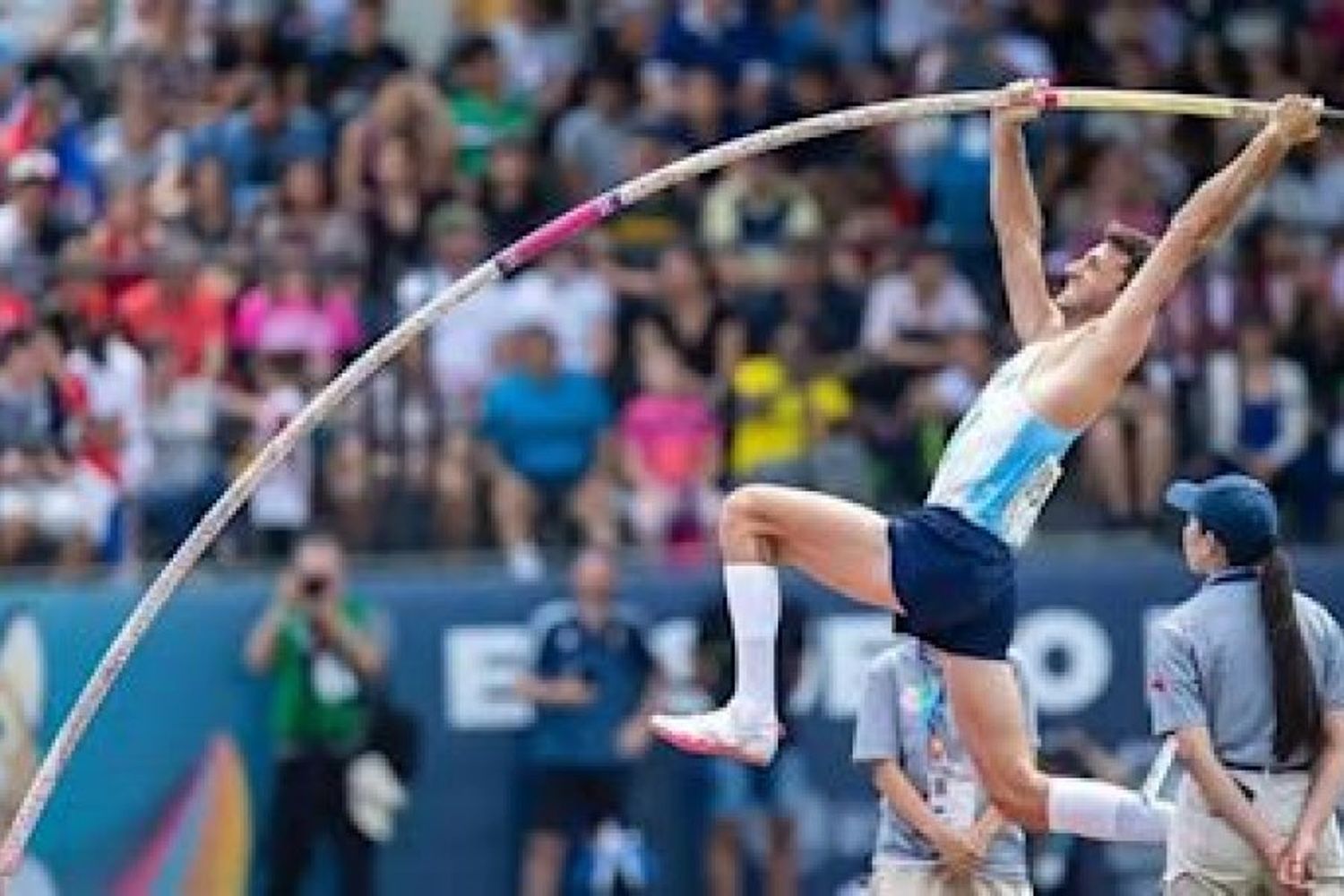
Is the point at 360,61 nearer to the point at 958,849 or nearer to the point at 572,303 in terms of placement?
the point at 572,303

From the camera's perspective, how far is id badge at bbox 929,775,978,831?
563 inches

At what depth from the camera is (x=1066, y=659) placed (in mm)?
20188

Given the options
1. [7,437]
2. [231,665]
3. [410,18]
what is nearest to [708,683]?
[231,665]

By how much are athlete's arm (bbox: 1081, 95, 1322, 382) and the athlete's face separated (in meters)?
0.35

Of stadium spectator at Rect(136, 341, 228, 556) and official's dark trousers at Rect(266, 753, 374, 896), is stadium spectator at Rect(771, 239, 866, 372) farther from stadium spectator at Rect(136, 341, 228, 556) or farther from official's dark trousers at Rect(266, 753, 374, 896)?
official's dark trousers at Rect(266, 753, 374, 896)

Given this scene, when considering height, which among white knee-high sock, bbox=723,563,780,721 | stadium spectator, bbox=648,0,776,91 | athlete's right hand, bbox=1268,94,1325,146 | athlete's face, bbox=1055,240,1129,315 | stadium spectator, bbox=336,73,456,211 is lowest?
white knee-high sock, bbox=723,563,780,721

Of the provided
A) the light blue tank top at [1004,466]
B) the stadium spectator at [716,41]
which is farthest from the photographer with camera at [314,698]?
the light blue tank top at [1004,466]

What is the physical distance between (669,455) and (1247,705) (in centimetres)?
632

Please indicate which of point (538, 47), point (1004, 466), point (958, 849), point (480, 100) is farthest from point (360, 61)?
point (1004, 466)

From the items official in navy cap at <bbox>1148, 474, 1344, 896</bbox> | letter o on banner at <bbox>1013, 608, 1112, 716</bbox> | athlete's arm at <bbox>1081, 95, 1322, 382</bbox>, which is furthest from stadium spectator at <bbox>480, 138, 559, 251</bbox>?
athlete's arm at <bbox>1081, 95, 1322, 382</bbox>

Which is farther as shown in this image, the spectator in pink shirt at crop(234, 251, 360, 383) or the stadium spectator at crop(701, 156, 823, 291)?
the stadium spectator at crop(701, 156, 823, 291)

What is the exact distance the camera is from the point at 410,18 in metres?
22.8

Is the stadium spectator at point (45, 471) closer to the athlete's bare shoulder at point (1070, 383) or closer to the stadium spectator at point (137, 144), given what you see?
the stadium spectator at point (137, 144)

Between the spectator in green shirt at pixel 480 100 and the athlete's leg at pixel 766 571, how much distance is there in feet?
27.9
